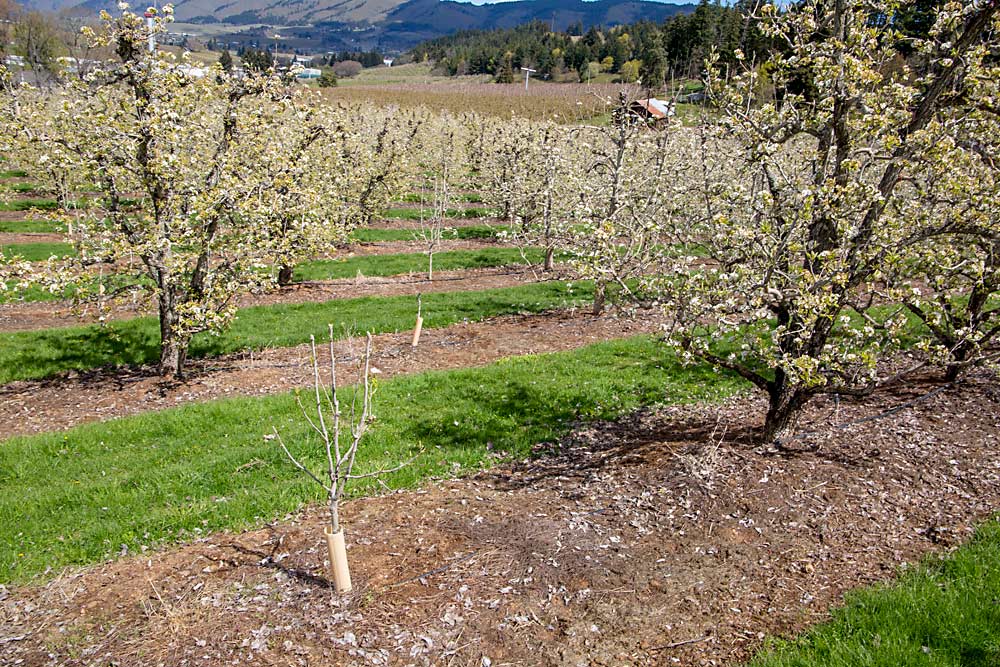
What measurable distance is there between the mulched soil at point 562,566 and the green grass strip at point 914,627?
0.24 m

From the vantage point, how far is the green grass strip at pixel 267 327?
12.8 metres

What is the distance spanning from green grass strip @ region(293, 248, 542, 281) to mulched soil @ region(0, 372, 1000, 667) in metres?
14.3

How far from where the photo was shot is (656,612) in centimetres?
553

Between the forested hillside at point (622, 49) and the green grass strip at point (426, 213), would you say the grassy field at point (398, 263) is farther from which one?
the green grass strip at point (426, 213)

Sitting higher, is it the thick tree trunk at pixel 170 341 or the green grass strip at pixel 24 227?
the thick tree trunk at pixel 170 341

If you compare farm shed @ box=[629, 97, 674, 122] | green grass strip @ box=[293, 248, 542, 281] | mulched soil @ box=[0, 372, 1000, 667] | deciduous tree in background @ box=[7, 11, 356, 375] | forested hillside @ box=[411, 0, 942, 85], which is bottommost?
green grass strip @ box=[293, 248, 542, 281]

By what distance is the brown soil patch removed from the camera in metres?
11.1

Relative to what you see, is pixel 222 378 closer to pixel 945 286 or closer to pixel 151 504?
pixel 151 504

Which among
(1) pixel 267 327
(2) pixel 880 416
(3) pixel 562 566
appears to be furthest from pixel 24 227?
(2) pixel 880 416

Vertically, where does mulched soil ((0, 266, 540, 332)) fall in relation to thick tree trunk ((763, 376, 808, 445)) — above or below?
below

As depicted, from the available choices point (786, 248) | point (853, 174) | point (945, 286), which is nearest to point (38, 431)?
point (786, 248)

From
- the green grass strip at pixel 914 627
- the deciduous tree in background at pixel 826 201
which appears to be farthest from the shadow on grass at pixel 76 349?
the green grass strip at pixel 914 627

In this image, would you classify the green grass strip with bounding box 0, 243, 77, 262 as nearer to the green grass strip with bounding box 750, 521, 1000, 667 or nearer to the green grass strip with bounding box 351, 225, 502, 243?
the green grass strip with bounding box 351, 225, 502, 243

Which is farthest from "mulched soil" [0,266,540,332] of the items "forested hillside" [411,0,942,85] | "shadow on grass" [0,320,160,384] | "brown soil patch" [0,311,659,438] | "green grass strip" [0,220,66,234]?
"green grass strip" [0,220,66,234]
